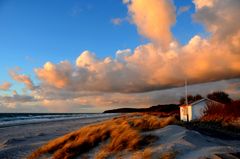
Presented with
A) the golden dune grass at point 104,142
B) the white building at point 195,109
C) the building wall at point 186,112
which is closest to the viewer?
the golden dune grass at point 104,142

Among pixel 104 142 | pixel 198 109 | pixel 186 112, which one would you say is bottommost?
pixel 104 142

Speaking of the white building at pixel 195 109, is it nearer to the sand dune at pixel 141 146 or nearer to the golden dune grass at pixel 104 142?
the golden dune grass at pixel 104 142

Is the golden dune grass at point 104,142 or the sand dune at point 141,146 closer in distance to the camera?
the sand dune at point 141,146

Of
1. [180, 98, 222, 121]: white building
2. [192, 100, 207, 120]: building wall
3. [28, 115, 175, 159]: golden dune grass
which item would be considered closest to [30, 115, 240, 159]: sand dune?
[28, 115, 175, 159]: golden dune grass

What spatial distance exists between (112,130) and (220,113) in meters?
17.5

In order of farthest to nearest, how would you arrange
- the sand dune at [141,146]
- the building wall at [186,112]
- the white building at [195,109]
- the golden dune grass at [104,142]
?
the building wall at [186,112] → the white building at [195,109] → the golden dune grass at [104,142] → the sand dune at [141,146]

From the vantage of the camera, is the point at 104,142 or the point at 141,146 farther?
the point at 104,142

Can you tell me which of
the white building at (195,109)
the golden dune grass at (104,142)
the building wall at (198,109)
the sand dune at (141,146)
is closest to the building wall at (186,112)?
the white building at (195,109)

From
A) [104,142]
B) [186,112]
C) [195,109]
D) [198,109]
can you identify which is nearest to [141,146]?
[104,142]

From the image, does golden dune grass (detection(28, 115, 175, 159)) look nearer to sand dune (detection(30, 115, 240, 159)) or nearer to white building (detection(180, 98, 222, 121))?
sand dune (detection(30, 115, 240, 159))

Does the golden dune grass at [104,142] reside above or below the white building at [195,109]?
below

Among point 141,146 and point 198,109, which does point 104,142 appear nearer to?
point 141,146

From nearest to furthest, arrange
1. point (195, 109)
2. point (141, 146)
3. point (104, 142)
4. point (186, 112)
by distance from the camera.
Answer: point (141, 146) → point (104, 142) → point (195, 109) → point (186, 112)

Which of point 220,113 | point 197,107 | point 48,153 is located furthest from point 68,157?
point 197,107
